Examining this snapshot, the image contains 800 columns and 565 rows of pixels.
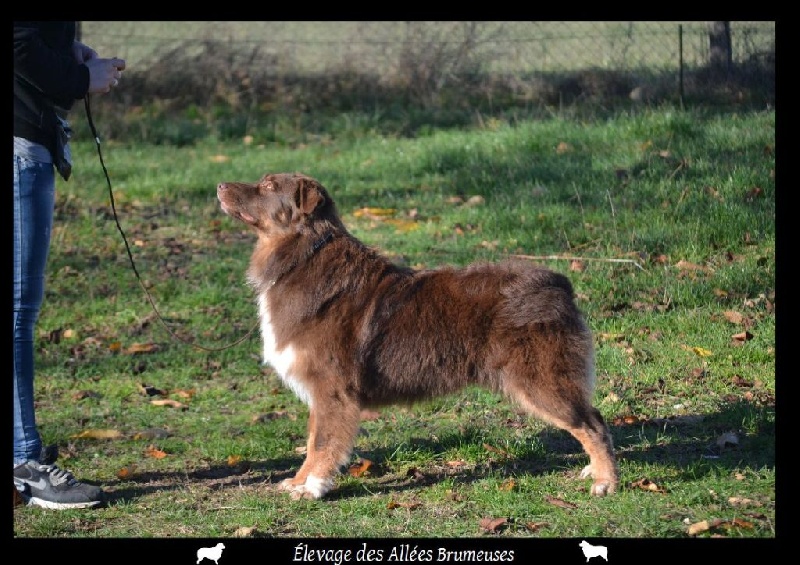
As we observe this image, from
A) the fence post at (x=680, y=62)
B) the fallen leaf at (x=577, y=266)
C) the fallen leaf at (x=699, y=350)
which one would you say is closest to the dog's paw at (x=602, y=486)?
the fallen leaf at (x=699, y=350)

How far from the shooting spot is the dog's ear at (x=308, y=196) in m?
5.81

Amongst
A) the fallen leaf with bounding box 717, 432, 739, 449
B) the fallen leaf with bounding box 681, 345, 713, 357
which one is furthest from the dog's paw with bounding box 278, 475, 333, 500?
the fallen leaf with bounding box 681, 345, 713, 357

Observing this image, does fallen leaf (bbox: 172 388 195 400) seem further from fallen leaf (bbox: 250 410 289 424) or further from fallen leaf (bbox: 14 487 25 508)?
fallen leaf (bbox: 14 487 25 508)

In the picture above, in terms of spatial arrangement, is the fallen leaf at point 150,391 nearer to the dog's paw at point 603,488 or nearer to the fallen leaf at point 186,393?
the fallen leaf at point 186,393

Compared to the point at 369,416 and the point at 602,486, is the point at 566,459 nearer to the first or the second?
the point at 602,486

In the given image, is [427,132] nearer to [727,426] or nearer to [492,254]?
[492,254]

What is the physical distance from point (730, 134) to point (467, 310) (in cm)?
651

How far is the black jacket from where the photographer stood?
4.84 meters

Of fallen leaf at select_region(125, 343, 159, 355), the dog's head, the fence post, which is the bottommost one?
fallen leaf at select_region(125, 343, 159, 355)

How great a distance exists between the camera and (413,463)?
6.04 meters

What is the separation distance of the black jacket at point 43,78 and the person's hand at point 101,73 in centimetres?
8

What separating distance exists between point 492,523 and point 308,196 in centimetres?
221
